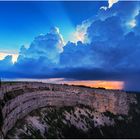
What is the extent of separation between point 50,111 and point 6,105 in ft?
142

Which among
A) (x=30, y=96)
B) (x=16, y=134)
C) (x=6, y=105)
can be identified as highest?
(x=30, y=96)

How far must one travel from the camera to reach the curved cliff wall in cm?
7731

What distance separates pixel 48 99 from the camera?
12519 centimetres

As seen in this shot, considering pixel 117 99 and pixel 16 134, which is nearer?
pixel 16 134

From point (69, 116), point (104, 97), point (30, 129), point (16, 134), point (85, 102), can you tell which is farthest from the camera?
point (104, 97)

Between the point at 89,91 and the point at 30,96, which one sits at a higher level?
Answer: the point at 89,91

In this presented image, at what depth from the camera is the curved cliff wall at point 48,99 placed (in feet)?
254

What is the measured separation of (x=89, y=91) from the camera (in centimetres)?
17388

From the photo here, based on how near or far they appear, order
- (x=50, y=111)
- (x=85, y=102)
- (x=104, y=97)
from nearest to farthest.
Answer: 1. (x=50, y=111)
2. (x=85, y=102)
3. (x=104, y=97)

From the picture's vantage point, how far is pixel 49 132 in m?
98.3

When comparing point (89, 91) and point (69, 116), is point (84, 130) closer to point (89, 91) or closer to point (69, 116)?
point (69, 116)

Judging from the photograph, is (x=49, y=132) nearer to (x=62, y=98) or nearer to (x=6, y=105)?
(x=6, y=105)

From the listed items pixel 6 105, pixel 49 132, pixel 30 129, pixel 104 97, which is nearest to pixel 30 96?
pixel 49 132

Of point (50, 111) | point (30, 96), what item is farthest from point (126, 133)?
point (30, 96)
